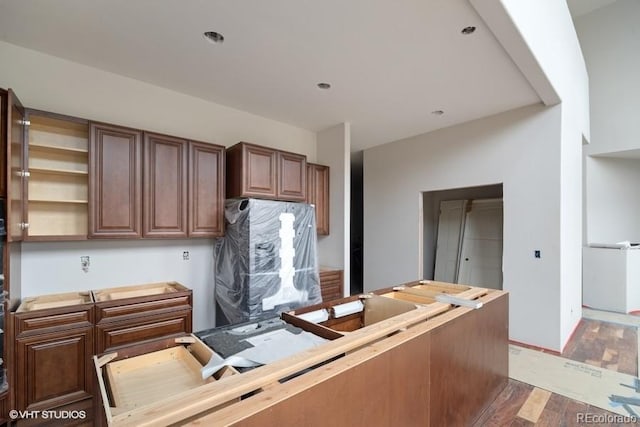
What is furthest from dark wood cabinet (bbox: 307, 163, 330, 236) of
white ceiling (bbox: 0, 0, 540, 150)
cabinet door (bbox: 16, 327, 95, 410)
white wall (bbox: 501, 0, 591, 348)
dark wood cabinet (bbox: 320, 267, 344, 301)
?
cabinet door (bbox: 16, 327, 95, 410)

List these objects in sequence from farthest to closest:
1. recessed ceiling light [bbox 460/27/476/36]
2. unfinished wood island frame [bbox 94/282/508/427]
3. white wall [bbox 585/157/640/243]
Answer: white wall [bbox 585/157/640/243] < recessed ceiling light [bbox 460/27/476/36] < unfinished wood island frame [bbox 94/282/508/427]

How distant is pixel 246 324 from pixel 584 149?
6.05 metres

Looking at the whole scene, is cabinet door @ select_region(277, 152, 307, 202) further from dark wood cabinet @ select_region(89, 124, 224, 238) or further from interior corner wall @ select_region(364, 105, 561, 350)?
interior corner wall @ select_region(364, 105, 561, 350)

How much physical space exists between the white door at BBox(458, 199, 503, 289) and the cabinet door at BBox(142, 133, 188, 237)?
4.22m

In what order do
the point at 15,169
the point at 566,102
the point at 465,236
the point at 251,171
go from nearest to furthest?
the point at 15,169 → the point at 251,171 → the point at 566,102 → the point at 465,236

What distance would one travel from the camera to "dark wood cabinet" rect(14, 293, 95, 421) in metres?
1.97

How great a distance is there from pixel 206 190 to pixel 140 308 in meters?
1.21

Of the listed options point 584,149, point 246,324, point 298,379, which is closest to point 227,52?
point 246,324

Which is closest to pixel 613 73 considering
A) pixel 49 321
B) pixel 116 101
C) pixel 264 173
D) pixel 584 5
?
pixel 584 5

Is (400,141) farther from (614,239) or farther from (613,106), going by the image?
(614,239)

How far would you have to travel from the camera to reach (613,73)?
15.5ft

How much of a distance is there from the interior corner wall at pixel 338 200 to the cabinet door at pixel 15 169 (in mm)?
3065

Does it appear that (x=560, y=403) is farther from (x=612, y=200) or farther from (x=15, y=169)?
(x=612, y=200)

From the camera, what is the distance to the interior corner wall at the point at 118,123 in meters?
2.38
